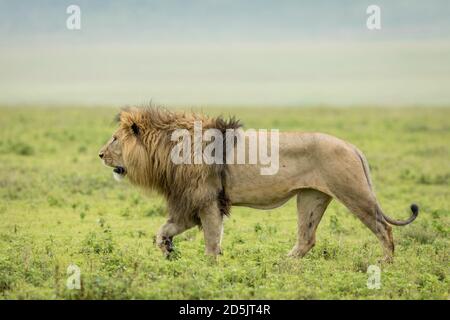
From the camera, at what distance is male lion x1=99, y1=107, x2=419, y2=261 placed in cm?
988

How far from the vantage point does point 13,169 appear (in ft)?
62.0

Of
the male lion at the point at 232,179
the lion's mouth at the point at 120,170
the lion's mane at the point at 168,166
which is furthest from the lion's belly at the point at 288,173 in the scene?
the lion's mouth at the point at 120,170

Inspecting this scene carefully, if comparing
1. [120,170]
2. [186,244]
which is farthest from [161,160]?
[186,244]

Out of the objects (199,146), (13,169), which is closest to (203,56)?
(13,169)

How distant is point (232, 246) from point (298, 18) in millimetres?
158704

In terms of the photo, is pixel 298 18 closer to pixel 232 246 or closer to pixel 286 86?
pixel 286 86

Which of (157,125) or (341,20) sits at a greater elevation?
(341,20)

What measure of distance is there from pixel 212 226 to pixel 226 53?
13694cm

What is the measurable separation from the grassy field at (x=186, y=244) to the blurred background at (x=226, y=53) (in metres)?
63.3

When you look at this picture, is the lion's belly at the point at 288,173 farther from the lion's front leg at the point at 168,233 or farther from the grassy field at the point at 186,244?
the grassy field at the point at 186,244

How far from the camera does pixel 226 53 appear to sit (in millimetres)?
145625

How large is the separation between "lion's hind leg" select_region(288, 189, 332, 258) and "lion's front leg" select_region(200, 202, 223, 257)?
0.97 meters
